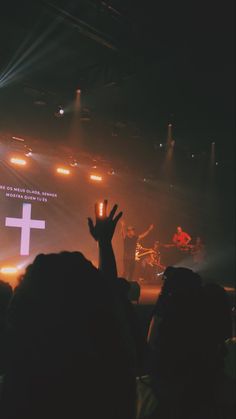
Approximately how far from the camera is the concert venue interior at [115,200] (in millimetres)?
918

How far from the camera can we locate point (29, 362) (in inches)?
35.1

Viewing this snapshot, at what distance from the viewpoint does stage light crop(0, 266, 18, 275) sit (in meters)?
9.74

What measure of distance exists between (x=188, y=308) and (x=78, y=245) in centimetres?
1065

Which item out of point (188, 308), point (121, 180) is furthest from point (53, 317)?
point (121, 180)

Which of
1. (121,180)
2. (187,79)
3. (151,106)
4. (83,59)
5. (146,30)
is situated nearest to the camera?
(146,30)

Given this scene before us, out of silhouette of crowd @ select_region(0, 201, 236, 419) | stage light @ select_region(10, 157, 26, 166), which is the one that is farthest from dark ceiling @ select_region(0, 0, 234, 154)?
silhouette of crowd @ select_region(0, 201, 236, 419)

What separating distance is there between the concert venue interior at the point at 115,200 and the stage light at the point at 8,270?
126 mm

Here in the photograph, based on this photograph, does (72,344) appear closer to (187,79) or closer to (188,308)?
(188,308)

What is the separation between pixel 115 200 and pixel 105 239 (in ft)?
38.0

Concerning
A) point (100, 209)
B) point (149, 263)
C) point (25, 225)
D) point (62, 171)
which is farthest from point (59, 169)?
point (100, 209)

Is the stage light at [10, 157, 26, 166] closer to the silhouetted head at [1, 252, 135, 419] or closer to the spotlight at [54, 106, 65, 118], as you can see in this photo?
the spotlight at [54, 106, 65, 118]

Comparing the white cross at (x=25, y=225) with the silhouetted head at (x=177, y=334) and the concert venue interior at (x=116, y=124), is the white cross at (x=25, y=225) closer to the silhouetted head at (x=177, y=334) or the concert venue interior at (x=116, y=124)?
the concert venue interior at (x=116, y=124)

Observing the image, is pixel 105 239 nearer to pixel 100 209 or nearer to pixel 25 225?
pixel 100 209

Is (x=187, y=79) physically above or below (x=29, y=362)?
above
